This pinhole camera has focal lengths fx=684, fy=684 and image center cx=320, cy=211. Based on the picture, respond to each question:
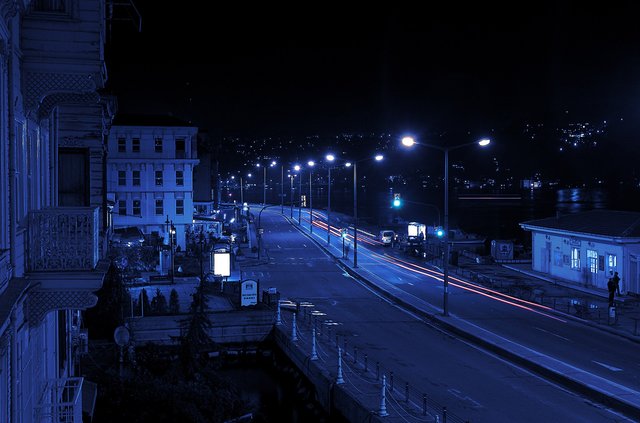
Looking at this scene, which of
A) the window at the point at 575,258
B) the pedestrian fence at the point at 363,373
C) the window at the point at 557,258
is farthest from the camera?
the window at the point at 557,258

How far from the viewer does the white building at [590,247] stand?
1529 inches

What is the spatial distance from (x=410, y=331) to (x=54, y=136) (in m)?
21.3

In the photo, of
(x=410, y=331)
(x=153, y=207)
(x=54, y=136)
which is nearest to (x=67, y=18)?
(x=54, y=136)

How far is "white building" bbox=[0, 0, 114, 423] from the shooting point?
626 cm

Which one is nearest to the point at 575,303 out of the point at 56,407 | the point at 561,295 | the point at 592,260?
the point at 561,295

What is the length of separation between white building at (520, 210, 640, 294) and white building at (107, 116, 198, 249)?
30.8 metres

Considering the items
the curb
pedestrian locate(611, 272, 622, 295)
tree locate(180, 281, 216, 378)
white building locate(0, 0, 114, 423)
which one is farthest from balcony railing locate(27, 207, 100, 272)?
pedestrian locate(611, 272, 622, 295)

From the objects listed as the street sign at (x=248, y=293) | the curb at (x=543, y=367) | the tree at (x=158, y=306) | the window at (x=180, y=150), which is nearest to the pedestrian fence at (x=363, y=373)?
the street sign at (x=248, y=293)

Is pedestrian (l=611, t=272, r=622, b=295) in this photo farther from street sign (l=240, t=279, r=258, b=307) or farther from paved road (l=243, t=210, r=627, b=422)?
street sign (l=240, t=279, r=258, b=307)

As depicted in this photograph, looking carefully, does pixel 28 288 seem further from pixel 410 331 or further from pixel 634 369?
pixel 410 331

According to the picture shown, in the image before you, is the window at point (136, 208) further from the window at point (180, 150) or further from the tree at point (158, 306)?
the tree at point (158, 306)

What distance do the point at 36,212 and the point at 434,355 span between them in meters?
19.1

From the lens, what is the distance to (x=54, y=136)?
1037cm

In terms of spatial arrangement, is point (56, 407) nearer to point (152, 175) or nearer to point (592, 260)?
point (592, 260)
